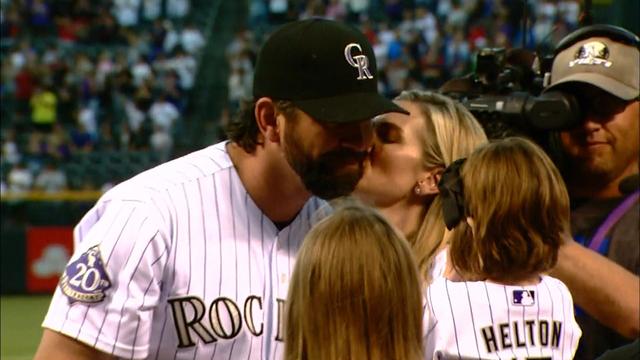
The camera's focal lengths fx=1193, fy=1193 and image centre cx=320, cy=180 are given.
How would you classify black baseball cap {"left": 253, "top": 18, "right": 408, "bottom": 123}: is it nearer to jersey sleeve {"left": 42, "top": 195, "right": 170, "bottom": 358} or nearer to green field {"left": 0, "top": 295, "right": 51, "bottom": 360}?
jersey sleeve {"left": 42, "top": 195, "right": 170, "bottom": 358}

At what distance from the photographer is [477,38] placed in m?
18.2

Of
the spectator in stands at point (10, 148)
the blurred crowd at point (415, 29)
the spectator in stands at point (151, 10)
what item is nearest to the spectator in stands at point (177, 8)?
the spectator in stands at point (151, 10)

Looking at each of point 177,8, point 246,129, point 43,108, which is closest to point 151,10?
point 177,8

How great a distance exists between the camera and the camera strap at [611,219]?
3.29 m

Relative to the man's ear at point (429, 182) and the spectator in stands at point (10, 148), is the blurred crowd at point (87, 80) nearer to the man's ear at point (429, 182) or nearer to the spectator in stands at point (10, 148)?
the spectator in stands at point (10, 148)

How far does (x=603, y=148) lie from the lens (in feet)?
10.9

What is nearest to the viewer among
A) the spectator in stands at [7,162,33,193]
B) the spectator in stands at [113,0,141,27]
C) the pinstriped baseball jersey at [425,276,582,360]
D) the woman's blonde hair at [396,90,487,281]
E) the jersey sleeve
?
the jersey sleeve

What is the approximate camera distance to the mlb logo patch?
2.59 meters

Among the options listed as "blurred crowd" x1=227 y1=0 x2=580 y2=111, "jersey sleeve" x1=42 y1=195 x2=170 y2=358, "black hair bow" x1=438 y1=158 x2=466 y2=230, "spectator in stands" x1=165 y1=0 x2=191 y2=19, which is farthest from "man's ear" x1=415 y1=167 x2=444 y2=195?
"spectator in stands" x1=165 y1=0 x2=191 y2=19

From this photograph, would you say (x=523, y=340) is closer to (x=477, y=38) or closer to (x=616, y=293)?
(x=616, y=293)

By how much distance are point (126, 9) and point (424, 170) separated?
1682cm

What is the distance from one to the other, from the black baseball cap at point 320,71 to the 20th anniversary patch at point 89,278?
1.60 feet

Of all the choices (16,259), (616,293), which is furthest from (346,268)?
(16,259)

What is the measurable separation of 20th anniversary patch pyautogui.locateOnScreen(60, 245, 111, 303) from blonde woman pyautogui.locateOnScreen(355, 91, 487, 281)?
2.76ft
